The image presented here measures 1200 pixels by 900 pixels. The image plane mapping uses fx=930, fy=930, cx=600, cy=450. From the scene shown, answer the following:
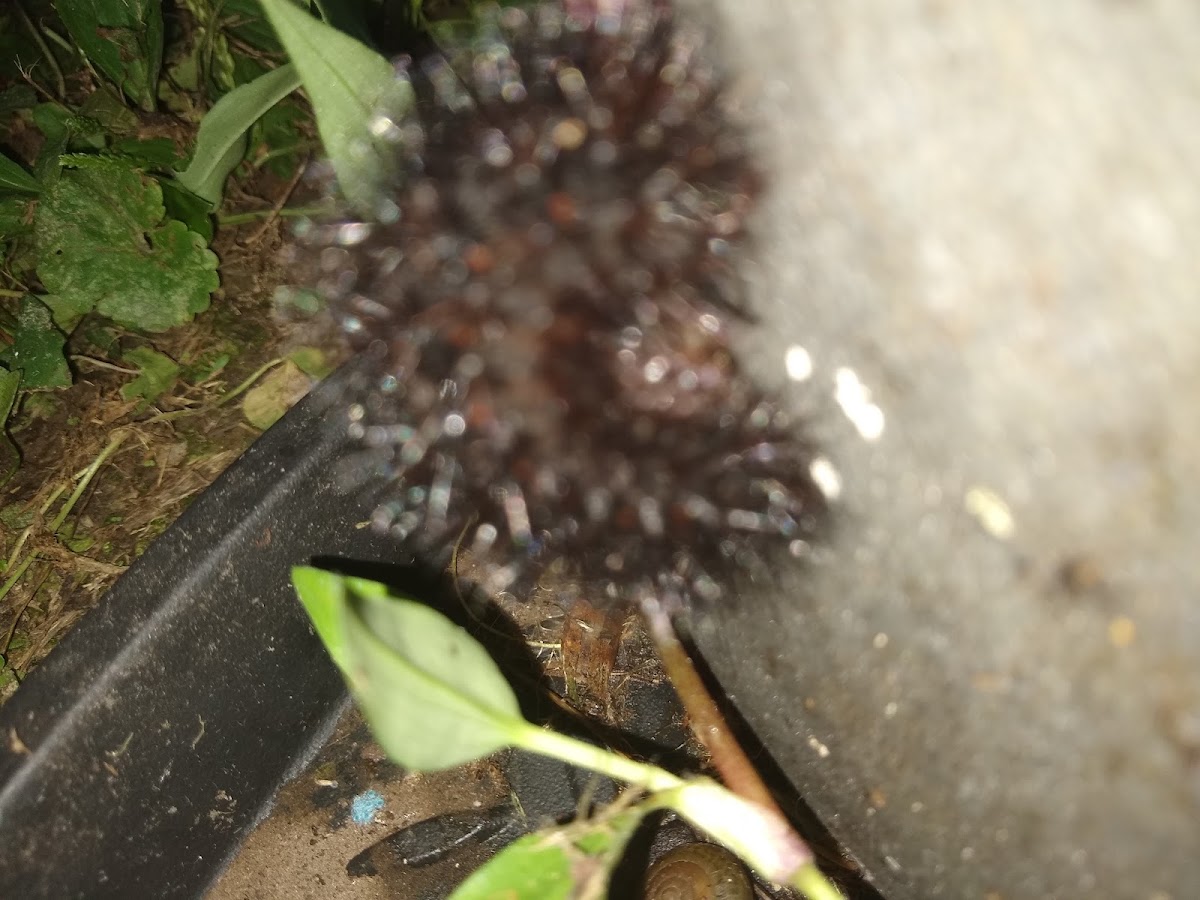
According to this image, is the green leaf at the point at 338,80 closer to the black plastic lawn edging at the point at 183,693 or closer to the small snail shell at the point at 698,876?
the black plastic lawn edging at the point at 183,693

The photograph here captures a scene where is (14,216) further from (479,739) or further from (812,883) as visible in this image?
(812,883)

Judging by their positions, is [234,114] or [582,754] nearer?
[582,754]

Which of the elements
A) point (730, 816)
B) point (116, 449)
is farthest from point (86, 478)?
point (730, 816)

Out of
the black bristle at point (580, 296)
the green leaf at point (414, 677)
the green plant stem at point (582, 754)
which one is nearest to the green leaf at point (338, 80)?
the black bristle at point (580, 296)

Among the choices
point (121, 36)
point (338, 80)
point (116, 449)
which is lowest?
point (116, 449)

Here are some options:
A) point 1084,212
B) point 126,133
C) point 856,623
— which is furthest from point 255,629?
point 126,133

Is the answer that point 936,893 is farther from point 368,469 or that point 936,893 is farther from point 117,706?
point 117,706

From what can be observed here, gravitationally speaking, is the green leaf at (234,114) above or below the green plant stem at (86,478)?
above
